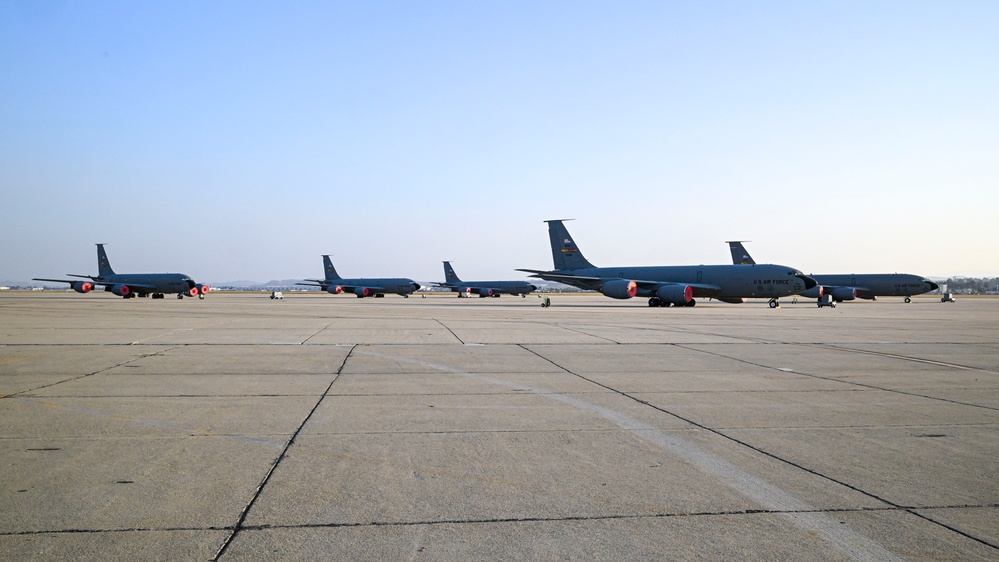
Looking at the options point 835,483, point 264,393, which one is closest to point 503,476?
point 835,483

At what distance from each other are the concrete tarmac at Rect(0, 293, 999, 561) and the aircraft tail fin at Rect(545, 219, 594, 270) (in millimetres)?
46675

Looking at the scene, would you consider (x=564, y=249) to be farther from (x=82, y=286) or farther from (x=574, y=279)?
(x=82, y=286)

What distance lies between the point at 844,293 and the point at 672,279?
86.0ft

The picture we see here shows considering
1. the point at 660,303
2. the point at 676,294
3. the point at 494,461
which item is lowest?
the point at 494,461

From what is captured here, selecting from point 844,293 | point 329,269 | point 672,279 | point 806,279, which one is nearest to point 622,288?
point 672,279

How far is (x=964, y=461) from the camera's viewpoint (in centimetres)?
602

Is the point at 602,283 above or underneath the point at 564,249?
underneath

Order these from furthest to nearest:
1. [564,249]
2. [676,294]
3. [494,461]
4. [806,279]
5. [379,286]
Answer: [379,286]
[564,249]
[676,294]
[806,279]
[494,461]

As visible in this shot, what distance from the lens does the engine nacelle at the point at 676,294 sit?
48.3 m

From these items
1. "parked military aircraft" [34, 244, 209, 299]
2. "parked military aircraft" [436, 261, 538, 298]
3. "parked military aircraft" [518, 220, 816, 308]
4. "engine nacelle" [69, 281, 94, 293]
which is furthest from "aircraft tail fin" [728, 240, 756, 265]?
"engine nacelle" [69, 281, 94, 293]

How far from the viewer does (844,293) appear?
2655 inches

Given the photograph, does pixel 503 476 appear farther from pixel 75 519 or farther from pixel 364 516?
pixel 75 519

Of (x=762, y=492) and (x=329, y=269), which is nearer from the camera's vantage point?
(x=762, y=492)

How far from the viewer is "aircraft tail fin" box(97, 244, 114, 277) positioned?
82.0 meters
